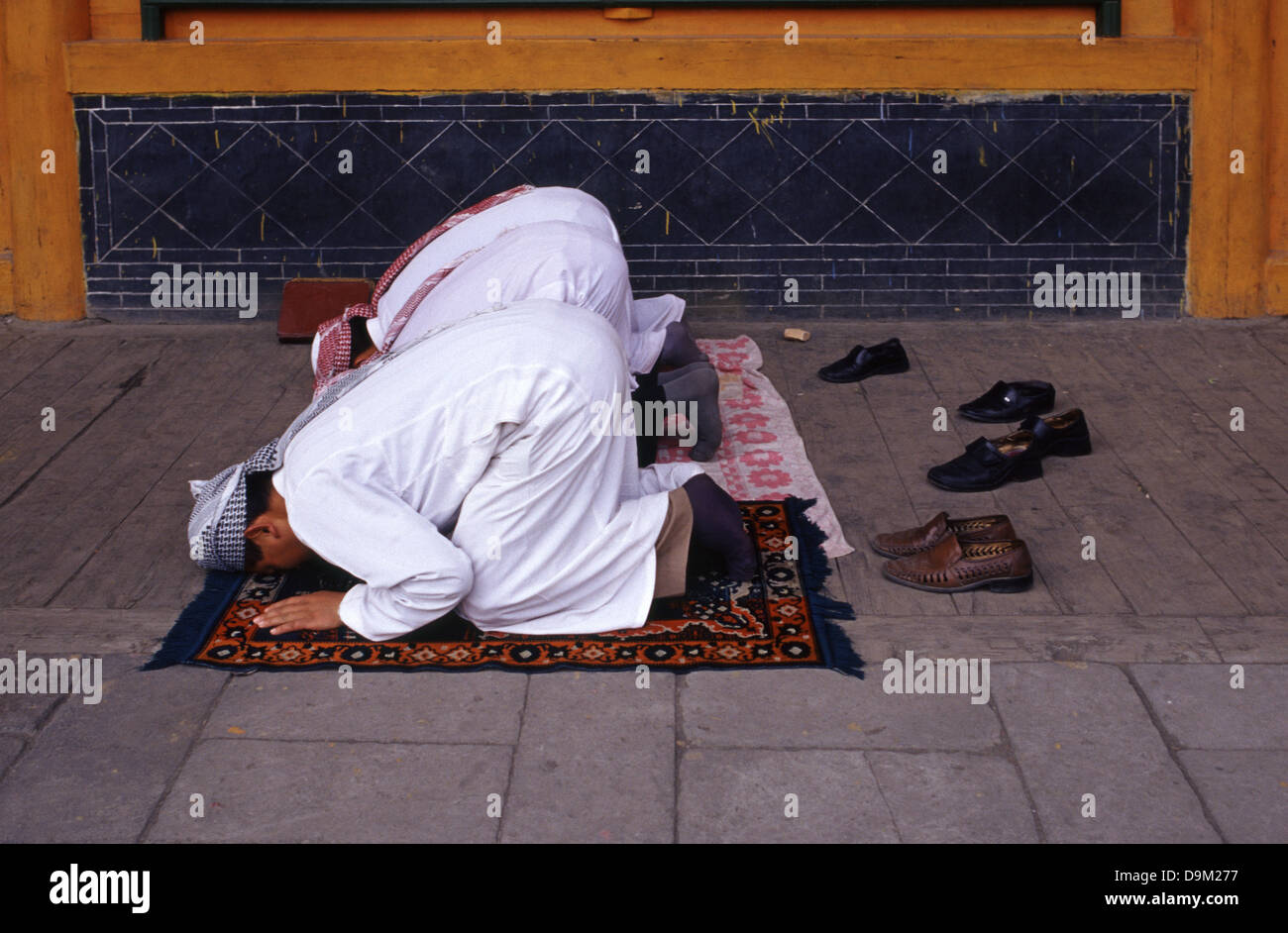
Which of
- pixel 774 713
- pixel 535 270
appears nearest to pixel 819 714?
pixel 774 713

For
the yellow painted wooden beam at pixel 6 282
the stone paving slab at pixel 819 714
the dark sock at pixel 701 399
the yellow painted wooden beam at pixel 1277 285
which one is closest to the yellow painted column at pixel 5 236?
the yellow painted wooden beam at pixel 6 282

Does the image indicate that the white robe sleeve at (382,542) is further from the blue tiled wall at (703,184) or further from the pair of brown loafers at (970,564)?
the blue tiled wall at (703,184)

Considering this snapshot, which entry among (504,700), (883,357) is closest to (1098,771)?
(504,700)

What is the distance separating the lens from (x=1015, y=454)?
470cm

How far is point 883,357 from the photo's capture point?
5.89m

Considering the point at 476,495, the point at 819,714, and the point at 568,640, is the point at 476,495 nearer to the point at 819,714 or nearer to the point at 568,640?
the point at 568,640

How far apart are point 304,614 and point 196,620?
356mm

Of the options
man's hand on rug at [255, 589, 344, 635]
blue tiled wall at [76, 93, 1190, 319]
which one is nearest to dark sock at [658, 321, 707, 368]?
blue tiled wall at [76, 93, 1190, 319]

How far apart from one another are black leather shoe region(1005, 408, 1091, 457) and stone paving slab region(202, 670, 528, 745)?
7.15ft

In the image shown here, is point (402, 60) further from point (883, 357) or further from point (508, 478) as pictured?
point (508, 478)

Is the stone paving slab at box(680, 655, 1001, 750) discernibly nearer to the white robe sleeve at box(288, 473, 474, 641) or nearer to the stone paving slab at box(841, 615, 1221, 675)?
the stone paving slab at box(841, 615, 1221, 675)

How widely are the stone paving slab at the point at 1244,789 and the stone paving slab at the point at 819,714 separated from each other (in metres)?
0.42

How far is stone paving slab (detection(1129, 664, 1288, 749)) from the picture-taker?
3.15m

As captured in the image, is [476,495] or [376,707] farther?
[476,495]
